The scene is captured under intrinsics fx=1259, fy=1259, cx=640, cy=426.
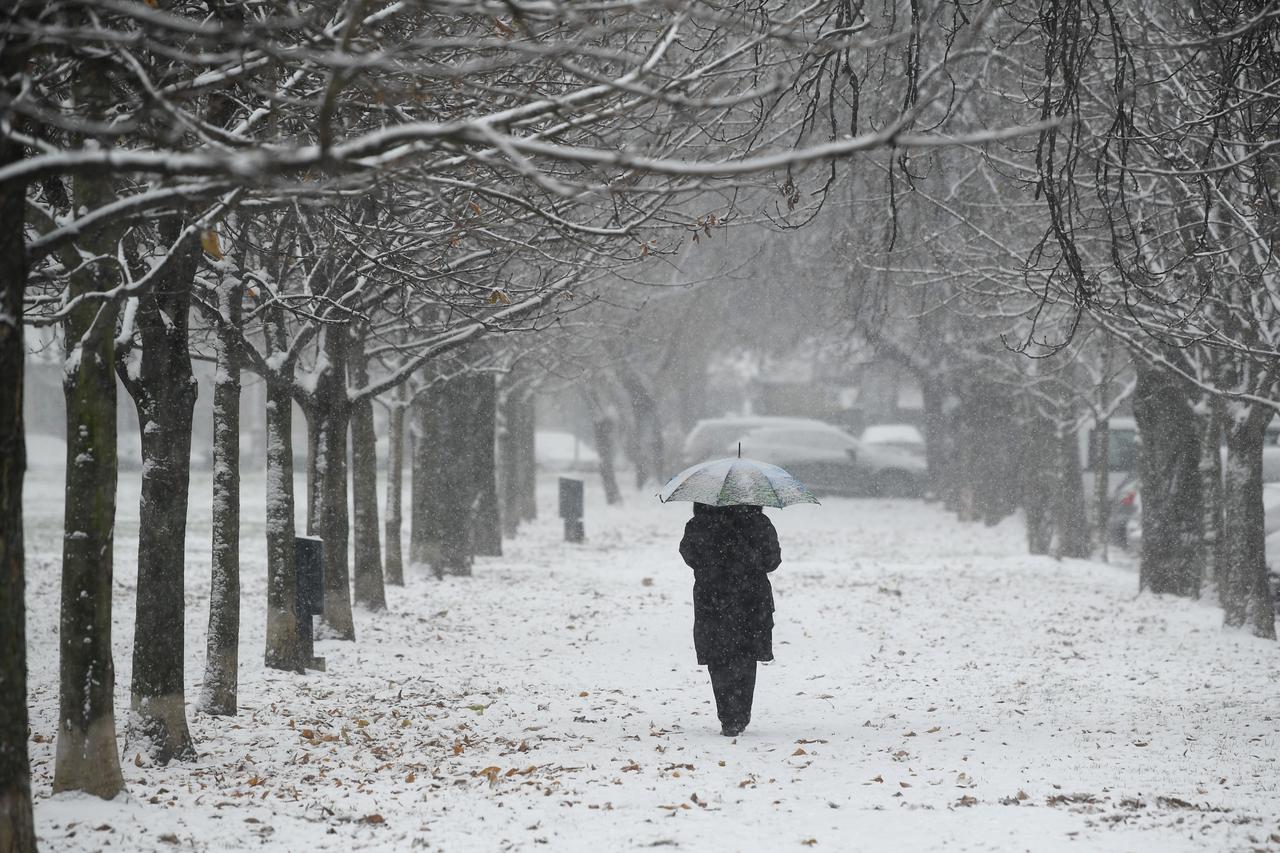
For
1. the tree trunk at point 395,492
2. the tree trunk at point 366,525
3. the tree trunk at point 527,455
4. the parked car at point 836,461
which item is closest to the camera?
the tree trunk at point 366,525

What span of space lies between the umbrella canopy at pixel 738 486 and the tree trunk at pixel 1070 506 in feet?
40.3

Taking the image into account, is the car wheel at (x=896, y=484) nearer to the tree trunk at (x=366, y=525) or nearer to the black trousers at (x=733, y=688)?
the tree trunk at (x=366, y=525)

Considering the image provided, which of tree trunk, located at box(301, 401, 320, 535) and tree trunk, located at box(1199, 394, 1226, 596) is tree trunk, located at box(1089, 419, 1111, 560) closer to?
tree trunk, located at box(1199, 394, 1226, 596)

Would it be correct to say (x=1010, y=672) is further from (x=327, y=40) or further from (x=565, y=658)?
(x=327, y=40)

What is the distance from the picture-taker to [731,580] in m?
7.84

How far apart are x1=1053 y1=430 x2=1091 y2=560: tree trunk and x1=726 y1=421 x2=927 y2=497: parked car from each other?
32.4 feet

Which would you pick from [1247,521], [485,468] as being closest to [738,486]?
[1247,521]

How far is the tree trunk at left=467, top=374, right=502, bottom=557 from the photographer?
17.9 meters

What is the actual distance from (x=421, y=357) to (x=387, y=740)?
400cm

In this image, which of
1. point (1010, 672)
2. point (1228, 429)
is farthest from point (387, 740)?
point (1228, 429)

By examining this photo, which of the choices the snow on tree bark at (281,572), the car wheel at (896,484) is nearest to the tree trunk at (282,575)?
the snow on tree bark at (281,572)

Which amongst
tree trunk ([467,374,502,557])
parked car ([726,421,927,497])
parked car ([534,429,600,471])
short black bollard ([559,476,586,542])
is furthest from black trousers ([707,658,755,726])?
parked car ([534,429,600,471])

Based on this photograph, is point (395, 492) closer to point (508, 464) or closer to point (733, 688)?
point (508, 464)

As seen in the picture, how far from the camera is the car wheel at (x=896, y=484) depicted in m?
30.1
